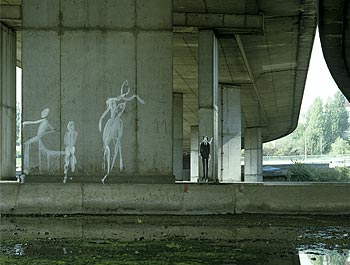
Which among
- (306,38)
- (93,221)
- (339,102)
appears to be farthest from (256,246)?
(339,102)

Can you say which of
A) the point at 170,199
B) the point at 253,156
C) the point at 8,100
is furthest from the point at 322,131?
the point at 170,199

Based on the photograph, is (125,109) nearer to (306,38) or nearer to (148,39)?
(148,39)

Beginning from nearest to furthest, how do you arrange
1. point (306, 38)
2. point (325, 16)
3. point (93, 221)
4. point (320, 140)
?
point (93, 221), point (325, 16), point (306, 38), point (320, 140)

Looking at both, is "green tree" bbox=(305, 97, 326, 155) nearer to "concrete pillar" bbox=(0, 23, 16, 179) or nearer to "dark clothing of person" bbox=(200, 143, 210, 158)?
"concrete pillar" bbox=(0, 23, 16, 179)

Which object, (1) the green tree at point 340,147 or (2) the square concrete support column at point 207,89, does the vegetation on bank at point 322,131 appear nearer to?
(1) the green tree at point 340,147

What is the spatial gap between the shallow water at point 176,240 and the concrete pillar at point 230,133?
29823 millimetres

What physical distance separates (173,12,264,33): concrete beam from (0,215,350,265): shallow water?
39.1 ft

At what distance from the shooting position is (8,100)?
27188 millimetres

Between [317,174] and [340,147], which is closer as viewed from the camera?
[317,174]

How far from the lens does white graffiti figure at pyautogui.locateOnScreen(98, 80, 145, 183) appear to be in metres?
15.8

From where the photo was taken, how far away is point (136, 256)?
8102mm

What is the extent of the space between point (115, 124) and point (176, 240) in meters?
6.56

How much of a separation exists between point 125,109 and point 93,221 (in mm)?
3849

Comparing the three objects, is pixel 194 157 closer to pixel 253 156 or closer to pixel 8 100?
pixel 253 156
